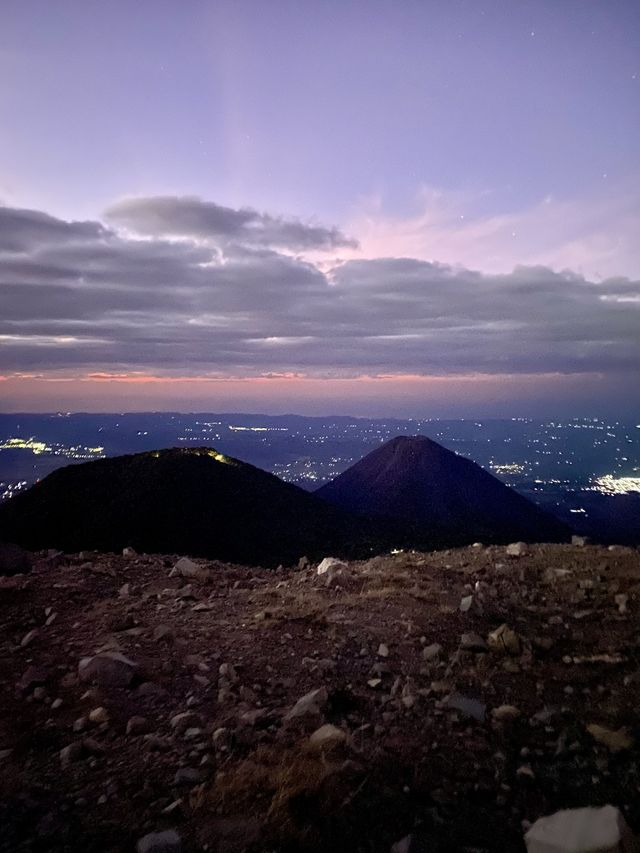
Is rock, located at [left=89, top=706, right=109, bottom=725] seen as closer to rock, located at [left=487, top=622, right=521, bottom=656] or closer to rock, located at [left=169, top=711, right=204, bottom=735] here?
rock, located at [left=169, top=711, right=204, bottom=735]

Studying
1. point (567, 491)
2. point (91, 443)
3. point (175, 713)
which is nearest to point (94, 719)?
point (175, 713)

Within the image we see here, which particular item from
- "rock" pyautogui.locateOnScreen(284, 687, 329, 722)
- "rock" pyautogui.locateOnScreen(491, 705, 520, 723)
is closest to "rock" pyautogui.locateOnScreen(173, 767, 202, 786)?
"rock" pyautogui.locateOnScreen(284, 687, 329, 722)

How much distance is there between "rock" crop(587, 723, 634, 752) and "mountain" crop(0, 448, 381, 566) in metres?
42.7

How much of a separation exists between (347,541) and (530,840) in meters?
49.6

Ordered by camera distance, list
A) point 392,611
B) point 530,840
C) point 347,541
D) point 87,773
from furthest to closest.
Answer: point 347,541 → point 392,611 → point 87,773 → point 530,840

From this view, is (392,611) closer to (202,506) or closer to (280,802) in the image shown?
(280,802)

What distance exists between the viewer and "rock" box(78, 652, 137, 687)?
614 centimetres

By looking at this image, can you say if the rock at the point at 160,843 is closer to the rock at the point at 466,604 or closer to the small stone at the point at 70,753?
the small stone at the point at 70,753

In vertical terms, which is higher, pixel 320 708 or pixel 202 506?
pixel 320 708

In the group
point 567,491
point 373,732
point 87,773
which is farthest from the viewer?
point 567,491

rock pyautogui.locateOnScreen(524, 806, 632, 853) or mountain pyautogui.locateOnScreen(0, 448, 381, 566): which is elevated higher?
rock pyautogui.locateOnScreen(524, 806, 632, 853)

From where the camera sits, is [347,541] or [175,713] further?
[347,541]

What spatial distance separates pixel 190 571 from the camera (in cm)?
1145

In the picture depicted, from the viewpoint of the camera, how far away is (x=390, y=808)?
4180mm
